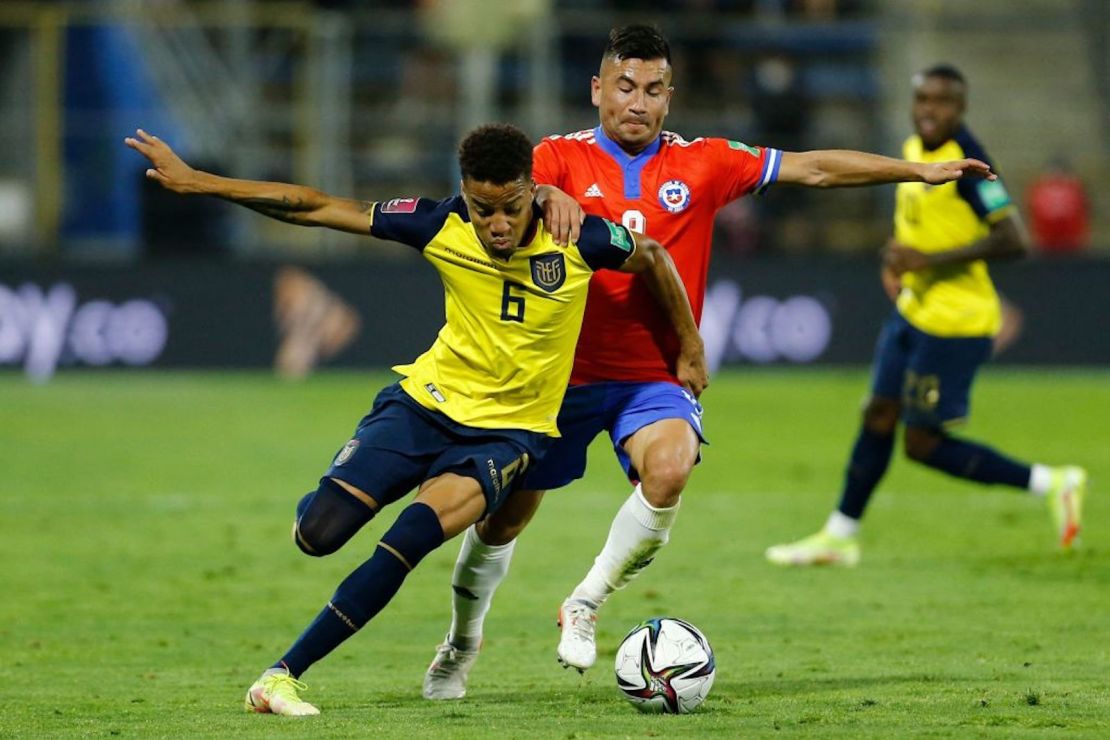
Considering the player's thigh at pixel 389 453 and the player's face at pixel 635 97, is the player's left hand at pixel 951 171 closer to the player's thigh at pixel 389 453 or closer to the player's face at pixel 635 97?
the player's face at pixel 635 97

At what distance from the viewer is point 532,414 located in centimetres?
646

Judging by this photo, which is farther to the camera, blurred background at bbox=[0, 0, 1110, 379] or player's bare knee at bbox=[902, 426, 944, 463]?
blurred background at bbox=[0, 0, 1110, 379]

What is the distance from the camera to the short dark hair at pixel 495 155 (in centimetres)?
600

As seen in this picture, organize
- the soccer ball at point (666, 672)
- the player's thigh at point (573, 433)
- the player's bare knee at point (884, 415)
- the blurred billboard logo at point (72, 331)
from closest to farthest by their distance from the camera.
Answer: the soccer ball at point (666, 672) → the player's thigh at point (573, 433) → the player's bare knee at point (884, 415) → the blurred billboard logo at point (72, 331)

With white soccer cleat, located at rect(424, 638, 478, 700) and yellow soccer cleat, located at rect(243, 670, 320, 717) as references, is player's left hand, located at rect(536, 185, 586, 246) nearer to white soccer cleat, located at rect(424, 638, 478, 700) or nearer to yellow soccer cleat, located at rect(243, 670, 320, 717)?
white soccer cleat, located at rect(424, 638, 478, 700)

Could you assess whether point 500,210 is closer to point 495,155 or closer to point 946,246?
point 495,155

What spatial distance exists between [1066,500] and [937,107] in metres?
2.36

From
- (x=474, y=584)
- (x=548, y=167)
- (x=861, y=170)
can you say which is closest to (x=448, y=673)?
(x=474, y=584)

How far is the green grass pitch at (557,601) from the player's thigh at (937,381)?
83 centimetres

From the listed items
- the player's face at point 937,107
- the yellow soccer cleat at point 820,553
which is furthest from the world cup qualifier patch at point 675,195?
the yellow soccer cleat at point 820,553

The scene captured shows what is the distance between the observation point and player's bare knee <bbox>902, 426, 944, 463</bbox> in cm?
1014

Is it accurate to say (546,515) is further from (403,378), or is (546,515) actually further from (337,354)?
(337,354)

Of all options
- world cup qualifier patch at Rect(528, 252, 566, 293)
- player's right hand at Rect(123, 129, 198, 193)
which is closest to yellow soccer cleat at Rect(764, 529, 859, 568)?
world cup qualifier patch at Rect(528, 252, 566, 293)

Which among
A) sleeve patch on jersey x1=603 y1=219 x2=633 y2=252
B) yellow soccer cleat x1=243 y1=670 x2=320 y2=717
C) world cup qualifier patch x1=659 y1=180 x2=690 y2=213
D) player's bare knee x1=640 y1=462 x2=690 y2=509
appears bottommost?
yellow soccer cleat x1=243 y1=670 x2=320 y2=717
